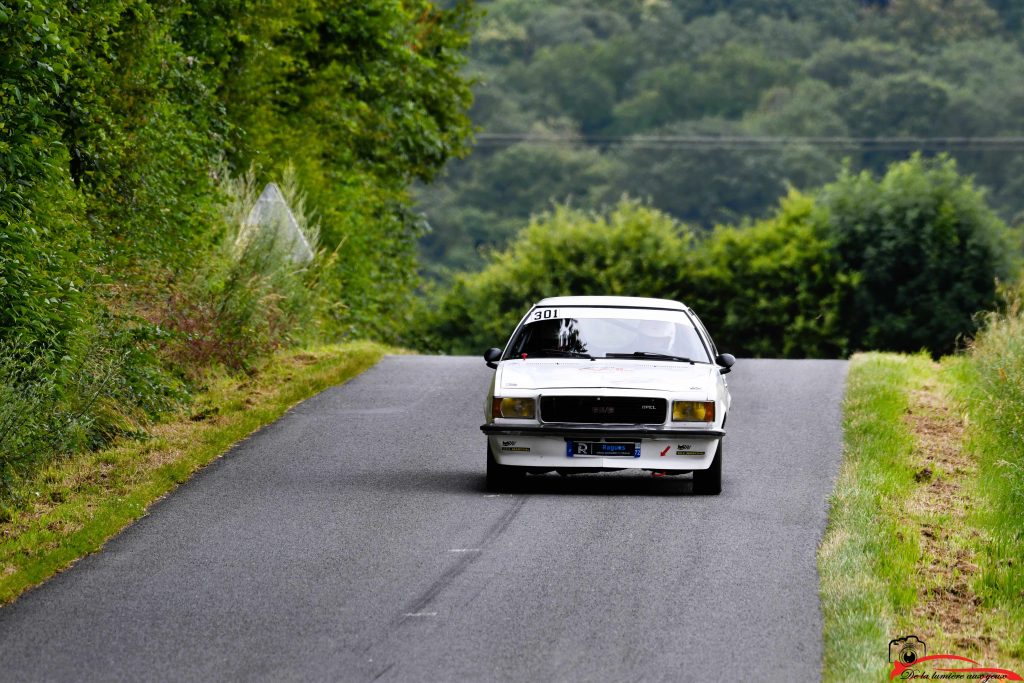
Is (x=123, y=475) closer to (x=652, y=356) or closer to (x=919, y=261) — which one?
(x=652, y=356)

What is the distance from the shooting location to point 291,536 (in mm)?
11555

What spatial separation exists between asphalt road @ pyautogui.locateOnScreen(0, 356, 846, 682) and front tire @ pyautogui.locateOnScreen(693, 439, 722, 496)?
14cm

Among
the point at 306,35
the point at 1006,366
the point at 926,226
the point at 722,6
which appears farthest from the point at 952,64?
the point at 1006,366

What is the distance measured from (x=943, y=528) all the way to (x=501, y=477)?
3.34 meters

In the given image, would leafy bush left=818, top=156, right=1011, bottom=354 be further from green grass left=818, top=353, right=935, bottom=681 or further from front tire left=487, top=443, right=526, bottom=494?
front tire left=487, top=443, right=526, bottom=494

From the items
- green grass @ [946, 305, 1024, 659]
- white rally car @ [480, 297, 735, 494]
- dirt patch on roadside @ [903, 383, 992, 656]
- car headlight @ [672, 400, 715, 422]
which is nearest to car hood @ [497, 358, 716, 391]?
white rally car @ [480, 297, 735, 494]

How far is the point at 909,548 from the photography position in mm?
11062

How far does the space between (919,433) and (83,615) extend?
9330 millimetres

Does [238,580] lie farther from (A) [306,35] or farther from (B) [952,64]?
(B) [952,64]

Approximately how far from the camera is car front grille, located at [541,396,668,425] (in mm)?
12680

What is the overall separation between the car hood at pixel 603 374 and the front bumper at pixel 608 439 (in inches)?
13.3

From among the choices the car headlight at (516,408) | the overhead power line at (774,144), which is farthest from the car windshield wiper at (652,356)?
the overhead power line at (774,144)

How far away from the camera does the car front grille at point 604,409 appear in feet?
41.6

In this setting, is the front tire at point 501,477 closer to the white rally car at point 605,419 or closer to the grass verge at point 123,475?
the white rally car at point 605,419
